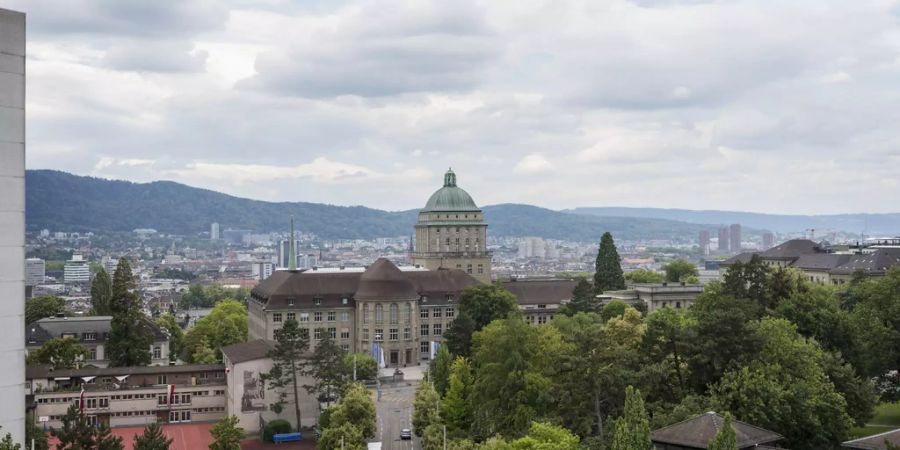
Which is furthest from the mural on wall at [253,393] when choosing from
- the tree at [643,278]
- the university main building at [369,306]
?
the tree at [643,278]

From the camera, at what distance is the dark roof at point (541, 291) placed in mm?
139875

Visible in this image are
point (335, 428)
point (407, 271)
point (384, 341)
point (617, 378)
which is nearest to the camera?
point (617, 378)

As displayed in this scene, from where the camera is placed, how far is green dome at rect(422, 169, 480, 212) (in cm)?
15825

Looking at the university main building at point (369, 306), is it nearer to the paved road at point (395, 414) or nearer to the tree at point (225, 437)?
the paved road at point (395, 414)

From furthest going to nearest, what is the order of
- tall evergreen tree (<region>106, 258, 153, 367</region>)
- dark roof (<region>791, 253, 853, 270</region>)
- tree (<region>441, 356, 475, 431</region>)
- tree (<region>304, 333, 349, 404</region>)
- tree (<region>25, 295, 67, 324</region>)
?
dark roof (<region>791, 253, 853, 270</region>) → tree (<region>25, 295, 67, 324</region>) → tall evergreen tree (<region>106, 258, 153, 367</region>) → tree (<region>304, 333, 349, 404</region>) → tree (<region>441, 356, 475, 431</region>)

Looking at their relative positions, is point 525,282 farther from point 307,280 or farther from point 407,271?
point 307,280

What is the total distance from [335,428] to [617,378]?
21.7 meters

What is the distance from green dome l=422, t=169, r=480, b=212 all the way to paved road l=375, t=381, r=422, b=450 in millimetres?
52674

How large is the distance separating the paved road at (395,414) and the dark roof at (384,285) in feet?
53.1

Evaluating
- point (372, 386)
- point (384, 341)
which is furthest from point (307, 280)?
point (372, 386)

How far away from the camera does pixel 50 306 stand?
13962cm

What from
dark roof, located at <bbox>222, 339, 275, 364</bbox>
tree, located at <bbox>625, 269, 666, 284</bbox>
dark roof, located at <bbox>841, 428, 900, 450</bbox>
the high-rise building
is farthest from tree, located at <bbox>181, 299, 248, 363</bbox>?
tree, located at <bbox>625, 269, 666, 284</bbox>

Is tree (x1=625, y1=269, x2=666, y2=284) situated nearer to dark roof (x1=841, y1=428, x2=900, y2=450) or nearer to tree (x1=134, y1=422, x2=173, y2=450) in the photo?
dark roof (x1=841, y1=428, x2=900, y2=450)

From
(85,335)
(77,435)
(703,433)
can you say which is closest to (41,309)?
(85,335)
